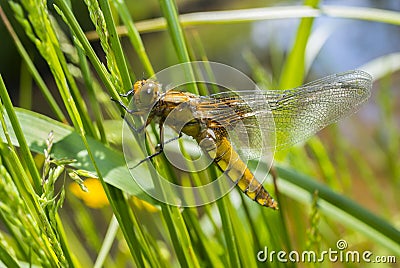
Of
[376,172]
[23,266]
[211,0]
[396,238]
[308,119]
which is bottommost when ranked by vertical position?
[23,266]

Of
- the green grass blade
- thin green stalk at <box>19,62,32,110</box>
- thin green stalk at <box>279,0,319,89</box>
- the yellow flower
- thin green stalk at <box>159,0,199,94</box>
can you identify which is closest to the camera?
thin green stalk at <box>159,0,199,94</box>

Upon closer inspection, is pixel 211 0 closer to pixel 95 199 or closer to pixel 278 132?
pixel 95 199

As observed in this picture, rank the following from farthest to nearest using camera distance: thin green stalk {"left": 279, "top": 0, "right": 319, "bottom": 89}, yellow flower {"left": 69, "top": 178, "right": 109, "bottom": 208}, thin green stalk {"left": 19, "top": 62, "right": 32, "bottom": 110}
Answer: yellow flower {"left": 69, "top": 178, "right": 109, "bottom": 208} < thin green stalk {"left": 19, "top": 62, "right": 32, "bottom": 110} < thin green stalk {"left": 279, "top": 0, "right": 319, "bottom": 89}

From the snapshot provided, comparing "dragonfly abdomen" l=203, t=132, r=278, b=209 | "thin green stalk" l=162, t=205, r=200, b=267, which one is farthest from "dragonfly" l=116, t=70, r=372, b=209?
"thin green stalk" l=162, t=205, r=200, b=267

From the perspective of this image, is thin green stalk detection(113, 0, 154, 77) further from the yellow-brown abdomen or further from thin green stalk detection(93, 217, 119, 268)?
thin green stalk detection(93, 217, 119, 268)

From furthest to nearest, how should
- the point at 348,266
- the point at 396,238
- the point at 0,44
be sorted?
the point at 0,44
the point at 348,266
the point at 396,238

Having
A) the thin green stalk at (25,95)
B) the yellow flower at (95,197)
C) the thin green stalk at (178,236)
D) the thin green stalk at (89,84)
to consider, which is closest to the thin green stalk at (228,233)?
the thin green stalk at (178,236)

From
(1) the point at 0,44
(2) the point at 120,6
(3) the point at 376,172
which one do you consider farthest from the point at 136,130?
(1) the point at 0,44

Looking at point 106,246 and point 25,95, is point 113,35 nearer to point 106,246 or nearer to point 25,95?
point 106,246
